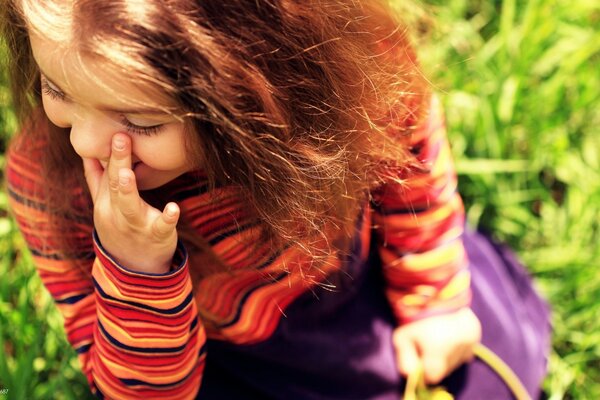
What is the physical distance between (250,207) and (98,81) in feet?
1.02

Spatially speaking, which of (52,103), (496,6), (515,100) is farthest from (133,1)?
(496,6)

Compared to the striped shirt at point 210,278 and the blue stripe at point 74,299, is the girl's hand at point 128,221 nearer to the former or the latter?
the striped shirt at point 210,278

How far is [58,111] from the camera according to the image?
95 cm

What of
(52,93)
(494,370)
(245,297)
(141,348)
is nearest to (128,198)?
(52,93)

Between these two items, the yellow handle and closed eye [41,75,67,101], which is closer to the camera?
closed eye [41,75,67,101]

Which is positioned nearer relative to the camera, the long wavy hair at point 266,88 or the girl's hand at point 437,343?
the long wavy hair at point 266,88

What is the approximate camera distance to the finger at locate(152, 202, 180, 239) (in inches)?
38.6

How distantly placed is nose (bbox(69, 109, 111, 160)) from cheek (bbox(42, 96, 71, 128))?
1cm

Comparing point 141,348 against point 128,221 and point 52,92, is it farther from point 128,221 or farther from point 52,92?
point 52,92

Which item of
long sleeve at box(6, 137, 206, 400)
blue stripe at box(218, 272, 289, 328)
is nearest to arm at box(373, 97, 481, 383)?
blue stripe at box(218, 272, 289, 328)

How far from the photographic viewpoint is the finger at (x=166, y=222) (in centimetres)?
98

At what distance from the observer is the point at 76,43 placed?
2.78 feet

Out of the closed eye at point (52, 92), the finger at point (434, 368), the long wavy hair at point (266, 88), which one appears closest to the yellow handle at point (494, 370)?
the finger at point (434, 368)

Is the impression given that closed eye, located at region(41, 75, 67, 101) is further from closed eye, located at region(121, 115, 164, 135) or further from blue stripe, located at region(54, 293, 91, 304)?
blue stripe, located at region(54, 293, 91, 304)
